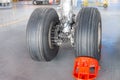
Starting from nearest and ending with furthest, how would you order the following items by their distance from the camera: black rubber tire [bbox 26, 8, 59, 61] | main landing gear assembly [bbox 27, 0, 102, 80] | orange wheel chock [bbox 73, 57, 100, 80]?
1. orange wheel chock [bbox 73, 57, 100, 80]
2. main landing gear assembly [bbox 27, 0, 102, 80]
3. black rubber tire [bbox 26, 8, 59, 61]

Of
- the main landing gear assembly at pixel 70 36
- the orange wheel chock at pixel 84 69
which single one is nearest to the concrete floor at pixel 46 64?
the main landing gear assembly at pixel 70 36

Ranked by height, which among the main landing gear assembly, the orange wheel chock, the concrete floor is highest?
the main landing gear assembly

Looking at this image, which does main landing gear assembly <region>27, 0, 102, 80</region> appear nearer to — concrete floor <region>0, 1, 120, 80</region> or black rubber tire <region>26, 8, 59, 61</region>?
black rubber tire <region>26, 8, 59, 61</region>

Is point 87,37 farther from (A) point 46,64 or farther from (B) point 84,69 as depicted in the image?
(A) point 46,64

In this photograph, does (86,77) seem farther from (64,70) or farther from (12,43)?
(12,43)

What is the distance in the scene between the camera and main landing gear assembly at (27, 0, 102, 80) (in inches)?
90.0

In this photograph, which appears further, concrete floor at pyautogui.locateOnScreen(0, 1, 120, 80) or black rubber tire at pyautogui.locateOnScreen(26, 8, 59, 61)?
black rubber tire at pyautogui.locateOnScreen(26, 8, 59, 61)

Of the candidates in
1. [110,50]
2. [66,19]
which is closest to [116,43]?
[110,50]

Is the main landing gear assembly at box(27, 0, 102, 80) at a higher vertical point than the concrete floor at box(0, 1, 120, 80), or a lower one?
higher

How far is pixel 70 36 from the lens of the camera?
9.37ft

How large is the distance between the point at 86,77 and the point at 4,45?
2294 millimetres

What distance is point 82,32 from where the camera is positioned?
242cm

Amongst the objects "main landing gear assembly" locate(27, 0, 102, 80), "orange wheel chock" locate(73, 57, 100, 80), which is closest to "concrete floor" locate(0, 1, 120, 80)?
"main landing gear assembly" locate(27, 0, 102, 80)

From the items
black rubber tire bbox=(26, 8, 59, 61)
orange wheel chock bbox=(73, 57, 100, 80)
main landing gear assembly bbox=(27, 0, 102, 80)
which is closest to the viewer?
orange wheel chock bbox=(73, 57, 100, 80)
